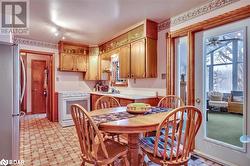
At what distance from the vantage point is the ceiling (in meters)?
2.41

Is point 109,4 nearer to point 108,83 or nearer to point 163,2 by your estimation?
point 163,2

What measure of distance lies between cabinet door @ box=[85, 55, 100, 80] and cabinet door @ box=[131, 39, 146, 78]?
76.3 inches

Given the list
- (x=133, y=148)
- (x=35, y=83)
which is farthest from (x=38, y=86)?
(x=133, y=148)

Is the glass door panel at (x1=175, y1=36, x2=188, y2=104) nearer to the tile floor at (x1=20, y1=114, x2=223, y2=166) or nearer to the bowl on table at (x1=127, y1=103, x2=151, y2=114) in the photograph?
the tile floor at (x1=20, y1=114, x2=223, y2=166)

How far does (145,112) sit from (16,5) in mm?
2530

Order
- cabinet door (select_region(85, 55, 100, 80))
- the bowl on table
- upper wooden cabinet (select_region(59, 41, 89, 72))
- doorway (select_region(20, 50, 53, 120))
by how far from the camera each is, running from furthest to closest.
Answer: doorway (select_region(20, 50, 53, 120)) < cabinet door (select_region(85, 55, 100, 80)) < upper wooden cabinet (select_region(59, 41, 89, 72)) < the bowl on table

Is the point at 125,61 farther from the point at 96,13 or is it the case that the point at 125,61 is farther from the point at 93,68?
the point at 93,68

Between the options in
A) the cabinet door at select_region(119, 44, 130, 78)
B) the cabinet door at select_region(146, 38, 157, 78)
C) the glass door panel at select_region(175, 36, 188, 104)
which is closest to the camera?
the glass door panel at select_region(175, 36, 188, 104)

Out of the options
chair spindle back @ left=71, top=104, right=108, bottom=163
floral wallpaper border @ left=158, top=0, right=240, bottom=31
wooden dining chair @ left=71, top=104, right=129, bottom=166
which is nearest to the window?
floral wallpaper border @ left=158, top=0, right=240, bottom=31

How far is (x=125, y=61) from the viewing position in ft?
12.0

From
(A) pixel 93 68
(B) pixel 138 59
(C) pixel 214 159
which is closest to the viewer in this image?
(C) pixel 214 159

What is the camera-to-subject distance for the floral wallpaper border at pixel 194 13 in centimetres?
226

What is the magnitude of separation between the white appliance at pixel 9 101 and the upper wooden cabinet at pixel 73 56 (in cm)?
270

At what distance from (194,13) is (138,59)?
1.27 meters
